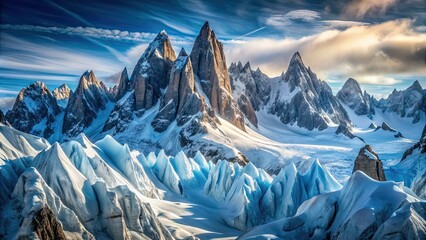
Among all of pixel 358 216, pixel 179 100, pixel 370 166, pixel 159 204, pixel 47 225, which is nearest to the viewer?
pixel 358 216

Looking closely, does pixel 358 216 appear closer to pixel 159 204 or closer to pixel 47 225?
pixel 47 225

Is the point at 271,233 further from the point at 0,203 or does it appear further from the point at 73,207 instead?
the point at 0,203

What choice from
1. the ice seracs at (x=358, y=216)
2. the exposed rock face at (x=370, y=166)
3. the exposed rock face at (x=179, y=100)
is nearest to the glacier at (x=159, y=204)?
the ice seracs at (x=358, y=216)

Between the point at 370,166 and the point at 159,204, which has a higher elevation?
the point at 370,166

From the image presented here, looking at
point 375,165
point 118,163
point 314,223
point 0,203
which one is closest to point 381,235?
point 314,223

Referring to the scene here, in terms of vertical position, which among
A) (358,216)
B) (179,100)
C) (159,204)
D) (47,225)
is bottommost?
(159,204)

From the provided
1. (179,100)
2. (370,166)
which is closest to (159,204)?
(370,166)

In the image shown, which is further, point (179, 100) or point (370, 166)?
point (179, 100)
